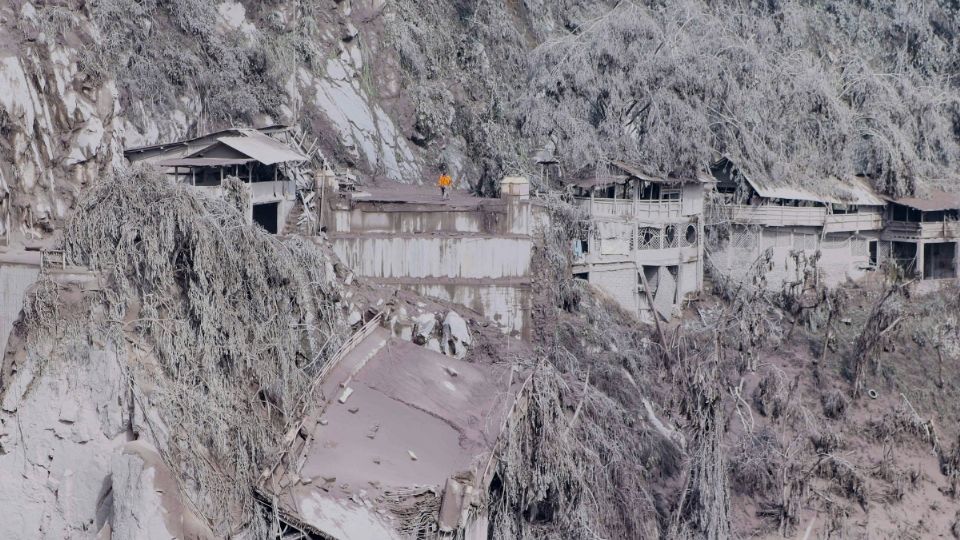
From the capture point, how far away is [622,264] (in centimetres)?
4084

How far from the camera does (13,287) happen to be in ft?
81.3

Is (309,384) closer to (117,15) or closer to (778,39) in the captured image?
(117,15)

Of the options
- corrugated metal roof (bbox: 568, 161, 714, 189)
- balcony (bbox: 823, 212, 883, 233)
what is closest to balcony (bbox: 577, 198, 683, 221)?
corrugated metal roof (bbox: 568, 161, 714, 189)

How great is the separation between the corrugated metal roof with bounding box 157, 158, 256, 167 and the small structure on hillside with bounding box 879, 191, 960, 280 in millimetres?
24083

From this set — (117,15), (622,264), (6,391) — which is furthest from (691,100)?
(6,391)

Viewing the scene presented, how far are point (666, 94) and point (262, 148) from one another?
1518cm

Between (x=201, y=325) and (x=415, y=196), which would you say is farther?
(x=415, y=196)

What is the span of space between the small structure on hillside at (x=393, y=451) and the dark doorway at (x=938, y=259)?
24.9 m

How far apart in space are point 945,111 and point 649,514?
29.5 m

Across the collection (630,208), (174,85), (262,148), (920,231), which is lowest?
(920,231)

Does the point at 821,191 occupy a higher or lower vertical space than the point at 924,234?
higher

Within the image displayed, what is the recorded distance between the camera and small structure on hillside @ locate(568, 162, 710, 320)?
133 feet

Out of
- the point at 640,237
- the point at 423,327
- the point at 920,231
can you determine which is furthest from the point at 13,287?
the point at 920,231

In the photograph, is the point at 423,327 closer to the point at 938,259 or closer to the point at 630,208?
the point at 630,208
